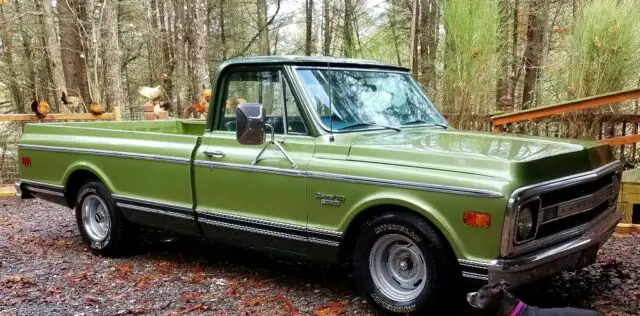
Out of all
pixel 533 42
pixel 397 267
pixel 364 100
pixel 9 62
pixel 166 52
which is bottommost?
pixel 397 267

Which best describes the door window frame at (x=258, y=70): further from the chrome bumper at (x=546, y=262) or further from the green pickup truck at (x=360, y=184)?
the chrome bumper at (x=546, y=262)

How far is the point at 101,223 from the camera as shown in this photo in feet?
19.0

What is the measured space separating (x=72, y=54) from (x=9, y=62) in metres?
4.30

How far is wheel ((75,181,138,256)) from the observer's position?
215 inches

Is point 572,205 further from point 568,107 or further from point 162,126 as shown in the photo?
point 162,126

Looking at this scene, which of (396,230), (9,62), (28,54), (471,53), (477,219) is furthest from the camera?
(28,54)

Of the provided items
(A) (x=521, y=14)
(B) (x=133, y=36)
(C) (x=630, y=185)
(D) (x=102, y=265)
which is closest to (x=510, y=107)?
(C) (x=630, y=185)

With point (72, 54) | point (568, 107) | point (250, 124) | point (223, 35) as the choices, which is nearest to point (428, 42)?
point (568, 107)

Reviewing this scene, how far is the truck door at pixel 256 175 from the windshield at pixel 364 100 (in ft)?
0.70

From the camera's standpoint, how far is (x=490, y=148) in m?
3.69

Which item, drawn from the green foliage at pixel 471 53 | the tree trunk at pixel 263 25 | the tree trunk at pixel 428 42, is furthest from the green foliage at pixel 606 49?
the tree trunk at pixel 263 25

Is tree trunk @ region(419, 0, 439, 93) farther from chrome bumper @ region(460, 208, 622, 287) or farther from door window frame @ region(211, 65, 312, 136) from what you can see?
chrome bumper @ region(460, 208, 622, 287)

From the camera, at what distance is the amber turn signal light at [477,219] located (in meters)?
3.18

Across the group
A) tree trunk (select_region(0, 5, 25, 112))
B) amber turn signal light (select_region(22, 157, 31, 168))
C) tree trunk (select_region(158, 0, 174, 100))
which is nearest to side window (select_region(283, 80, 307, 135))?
amber turn signal light (select_region(22, 157, 31, 168))
